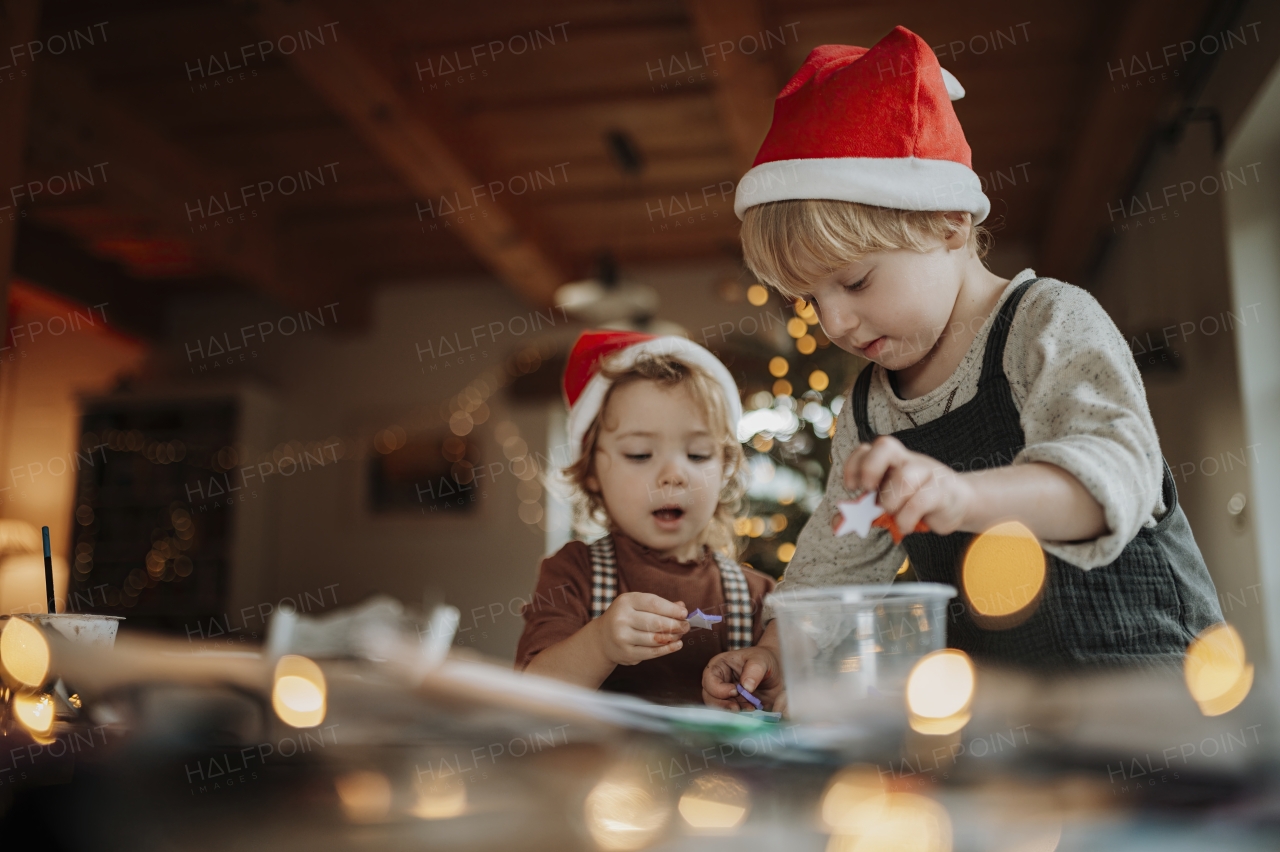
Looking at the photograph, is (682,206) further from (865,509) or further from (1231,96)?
(865,509)

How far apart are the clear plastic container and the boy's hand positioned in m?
0.25

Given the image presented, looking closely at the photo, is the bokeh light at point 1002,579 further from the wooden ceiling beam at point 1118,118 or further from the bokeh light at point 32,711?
the wooden ceiling beam at point 1118,118

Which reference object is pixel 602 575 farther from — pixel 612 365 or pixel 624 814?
pixel 624 814

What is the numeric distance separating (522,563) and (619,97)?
273 cm

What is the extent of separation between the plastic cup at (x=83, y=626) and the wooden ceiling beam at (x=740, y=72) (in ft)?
7.86

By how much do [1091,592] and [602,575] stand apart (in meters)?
0.58

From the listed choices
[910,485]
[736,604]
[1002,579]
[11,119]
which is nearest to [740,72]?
[11,119]

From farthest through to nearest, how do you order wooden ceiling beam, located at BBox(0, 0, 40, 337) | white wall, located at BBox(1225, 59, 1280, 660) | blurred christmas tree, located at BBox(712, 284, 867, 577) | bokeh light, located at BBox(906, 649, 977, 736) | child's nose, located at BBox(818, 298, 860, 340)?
blurred christmas tree, located at BBox(712, 284, 867, 577) → white wall, located at BBox(1225, 59, 1280, 660) → wooden ceiling beam, located at BBox(0, 0, 40, 337) → child's nose, located at BBox(818, 298, 860, 340) → bokeh light, located at BBox(906, 649, 977, 736)

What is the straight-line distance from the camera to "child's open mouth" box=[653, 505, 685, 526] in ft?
3.85

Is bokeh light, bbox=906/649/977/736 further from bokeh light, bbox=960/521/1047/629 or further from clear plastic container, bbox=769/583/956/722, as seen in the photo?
bokeh light, bbox=960/521/1047/629

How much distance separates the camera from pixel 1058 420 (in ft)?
2.23

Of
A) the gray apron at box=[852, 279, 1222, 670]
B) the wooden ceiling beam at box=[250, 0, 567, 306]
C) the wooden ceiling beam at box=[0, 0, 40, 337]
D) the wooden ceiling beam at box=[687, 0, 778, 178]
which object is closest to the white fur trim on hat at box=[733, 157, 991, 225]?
the gray apron at box=[852, 279, 1222, 670]

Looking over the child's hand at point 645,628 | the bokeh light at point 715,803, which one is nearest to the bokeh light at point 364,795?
the bokeh light at point 715,803

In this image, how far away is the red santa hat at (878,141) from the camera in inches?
32.2
